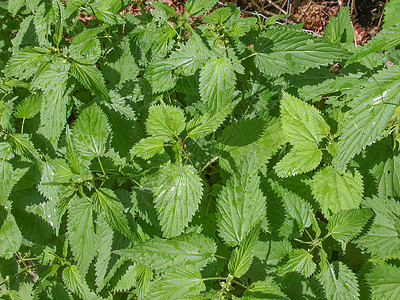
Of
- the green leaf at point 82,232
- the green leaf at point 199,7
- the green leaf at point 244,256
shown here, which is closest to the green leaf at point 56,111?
the green leaf at point 82,232

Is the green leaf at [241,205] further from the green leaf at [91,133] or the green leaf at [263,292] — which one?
the green leaf at [91,133]

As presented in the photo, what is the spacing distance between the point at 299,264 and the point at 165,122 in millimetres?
1199

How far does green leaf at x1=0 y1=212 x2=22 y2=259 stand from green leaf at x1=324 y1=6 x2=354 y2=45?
313 centimetres

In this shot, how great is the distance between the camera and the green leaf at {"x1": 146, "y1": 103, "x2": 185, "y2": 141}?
1.99 m

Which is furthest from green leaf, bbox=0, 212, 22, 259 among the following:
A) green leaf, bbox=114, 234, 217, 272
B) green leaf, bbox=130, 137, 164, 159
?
green leaf, bbox=130, 137, 164, 159

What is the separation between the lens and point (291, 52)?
7.00 feet

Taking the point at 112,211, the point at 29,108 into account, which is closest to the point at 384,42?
the point at 112,211

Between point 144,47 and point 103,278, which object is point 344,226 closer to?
point 103,278

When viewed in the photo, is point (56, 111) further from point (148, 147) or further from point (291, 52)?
point (291, 52)

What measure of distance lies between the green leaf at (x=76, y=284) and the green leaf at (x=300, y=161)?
1.65 m

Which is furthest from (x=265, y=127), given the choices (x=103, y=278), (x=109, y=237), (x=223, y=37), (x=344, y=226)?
(x=103, y=278)

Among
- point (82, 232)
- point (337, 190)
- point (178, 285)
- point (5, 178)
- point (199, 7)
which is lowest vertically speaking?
point (178, 285)

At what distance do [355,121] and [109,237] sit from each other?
1789mm

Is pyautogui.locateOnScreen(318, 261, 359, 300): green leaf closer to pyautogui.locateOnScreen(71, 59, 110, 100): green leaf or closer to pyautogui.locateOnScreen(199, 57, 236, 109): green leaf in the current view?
pyautogui.locateOnScreen(199, 57, 236, 109): green leaf
